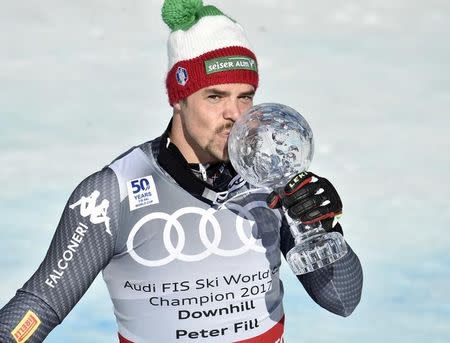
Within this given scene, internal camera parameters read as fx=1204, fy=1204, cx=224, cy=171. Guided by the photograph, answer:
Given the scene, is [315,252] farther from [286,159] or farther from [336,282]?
[336,282]

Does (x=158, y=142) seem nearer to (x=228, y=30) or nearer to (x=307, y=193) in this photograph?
(x=228, y=30)

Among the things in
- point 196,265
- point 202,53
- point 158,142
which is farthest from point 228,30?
point 196,265

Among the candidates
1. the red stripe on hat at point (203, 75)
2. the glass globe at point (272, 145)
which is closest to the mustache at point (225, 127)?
the glass globe at point (272, 145)

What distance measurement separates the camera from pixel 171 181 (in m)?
7.51

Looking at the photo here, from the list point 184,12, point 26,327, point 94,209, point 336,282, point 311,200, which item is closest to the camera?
point 311,200

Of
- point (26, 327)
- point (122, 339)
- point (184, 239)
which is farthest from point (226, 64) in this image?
point (26, 327)

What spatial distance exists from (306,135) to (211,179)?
900 millimetres

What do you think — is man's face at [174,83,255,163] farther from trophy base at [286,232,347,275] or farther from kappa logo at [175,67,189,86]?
trophy base at [286,232,347,275]

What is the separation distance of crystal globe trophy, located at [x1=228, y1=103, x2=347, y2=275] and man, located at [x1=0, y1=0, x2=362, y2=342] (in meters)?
0.30

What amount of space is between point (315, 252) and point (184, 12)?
196 cm

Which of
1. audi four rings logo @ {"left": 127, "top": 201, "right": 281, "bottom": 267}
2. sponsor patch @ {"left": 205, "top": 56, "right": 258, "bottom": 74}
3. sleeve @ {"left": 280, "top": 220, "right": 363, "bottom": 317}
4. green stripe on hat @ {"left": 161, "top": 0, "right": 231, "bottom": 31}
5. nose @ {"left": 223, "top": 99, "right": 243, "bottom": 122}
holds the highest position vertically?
green stripe on hat @ {"left": 161, "top": 0, "right": 231, "bottom": 31}

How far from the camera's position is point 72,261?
24.2 ft

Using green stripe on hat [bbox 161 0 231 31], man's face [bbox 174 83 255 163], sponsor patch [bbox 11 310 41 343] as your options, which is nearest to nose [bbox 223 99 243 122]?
man's face [bbox 174 83 255 163]

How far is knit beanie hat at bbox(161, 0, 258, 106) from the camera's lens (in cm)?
756
